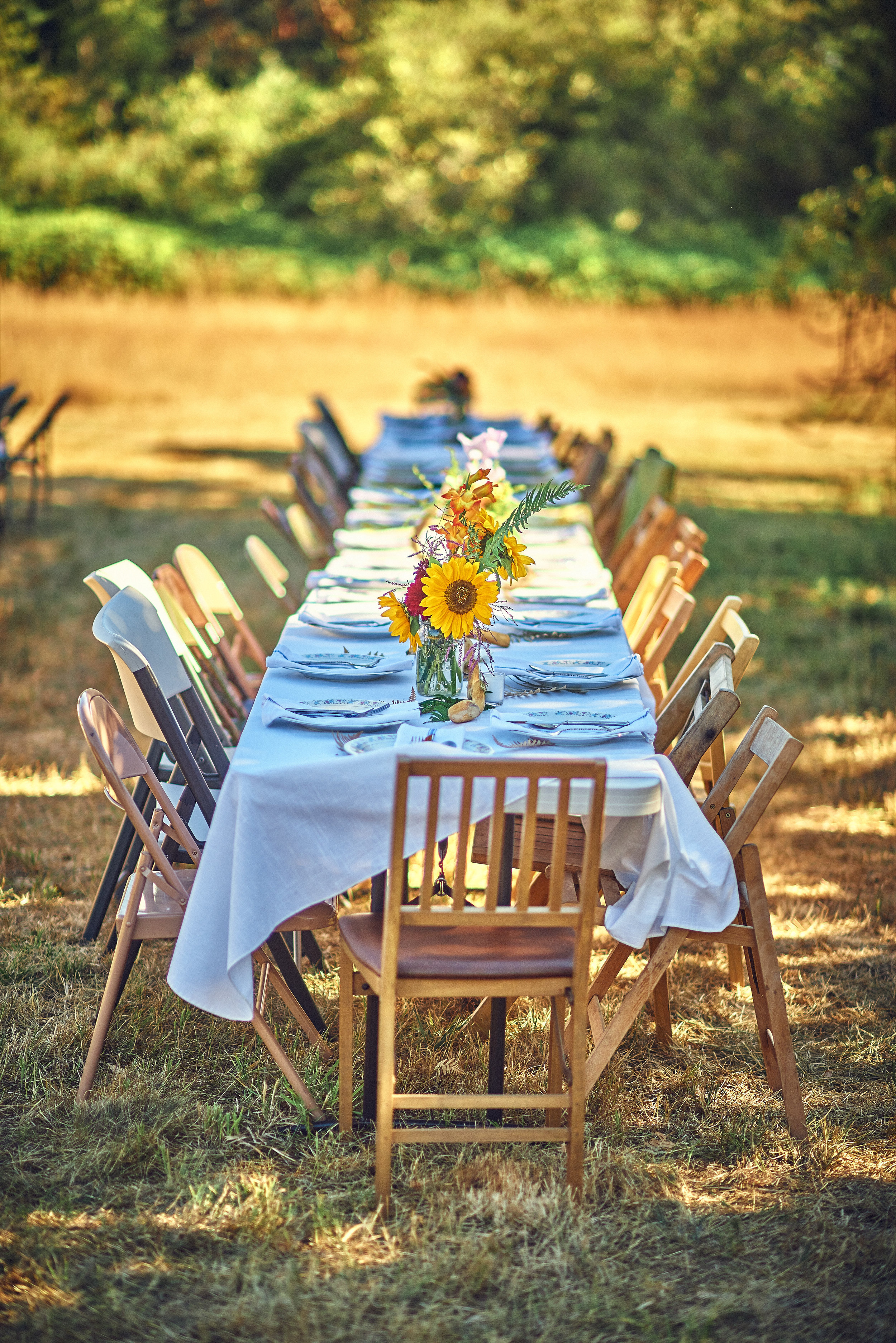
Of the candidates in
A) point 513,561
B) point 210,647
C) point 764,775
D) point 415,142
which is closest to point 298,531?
point 210,647

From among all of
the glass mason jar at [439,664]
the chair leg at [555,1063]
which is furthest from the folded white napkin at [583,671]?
the chair leg at [555,1063]

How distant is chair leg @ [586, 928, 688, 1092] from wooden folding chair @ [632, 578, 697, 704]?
3.24ft

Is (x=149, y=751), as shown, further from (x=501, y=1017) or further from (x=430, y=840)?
(x=430, y=840)

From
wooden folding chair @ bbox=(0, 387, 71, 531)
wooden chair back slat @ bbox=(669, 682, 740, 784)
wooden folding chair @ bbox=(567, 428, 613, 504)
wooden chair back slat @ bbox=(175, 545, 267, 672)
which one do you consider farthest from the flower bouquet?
wooden folding chair @ bbox=(0, 387, 71, 531)

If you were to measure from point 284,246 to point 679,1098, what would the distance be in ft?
74.4

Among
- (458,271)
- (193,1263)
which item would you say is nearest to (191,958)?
(193,1263)

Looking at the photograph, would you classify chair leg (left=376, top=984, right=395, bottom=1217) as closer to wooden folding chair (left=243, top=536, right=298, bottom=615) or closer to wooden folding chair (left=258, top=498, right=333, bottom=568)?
wooden folding chair (left=243, top=536, right=298, bottom=615)

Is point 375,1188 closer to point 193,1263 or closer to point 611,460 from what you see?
point 193,1263

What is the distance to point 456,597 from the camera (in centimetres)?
279

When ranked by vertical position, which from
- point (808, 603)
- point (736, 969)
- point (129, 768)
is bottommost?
point (808, 603)

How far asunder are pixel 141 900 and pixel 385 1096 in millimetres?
849

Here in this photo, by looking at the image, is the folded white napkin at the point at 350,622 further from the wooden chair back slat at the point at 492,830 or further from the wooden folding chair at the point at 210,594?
the wooden chair back slat at the point at 492,830

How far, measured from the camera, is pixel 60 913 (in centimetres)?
381

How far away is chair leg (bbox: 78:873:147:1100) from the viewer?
2838 millimetres
